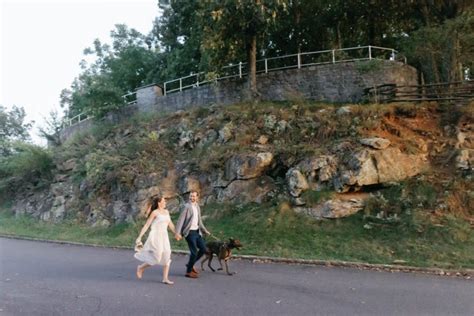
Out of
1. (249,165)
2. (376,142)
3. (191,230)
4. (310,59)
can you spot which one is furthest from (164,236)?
(310,59)

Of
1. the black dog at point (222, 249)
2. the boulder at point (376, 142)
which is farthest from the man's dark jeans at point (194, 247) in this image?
Answer: the boulder at point (376, 142)

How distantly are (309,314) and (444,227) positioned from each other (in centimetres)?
678

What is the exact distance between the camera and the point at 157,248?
27.3ft

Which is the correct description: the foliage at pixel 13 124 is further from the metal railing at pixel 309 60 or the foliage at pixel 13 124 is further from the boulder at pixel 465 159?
the boulder at pixel 465 159

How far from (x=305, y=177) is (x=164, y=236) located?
6958mm

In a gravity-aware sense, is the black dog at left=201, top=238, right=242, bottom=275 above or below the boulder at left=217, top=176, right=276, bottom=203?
below

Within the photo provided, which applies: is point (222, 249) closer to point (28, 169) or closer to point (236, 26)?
point (236, 26)

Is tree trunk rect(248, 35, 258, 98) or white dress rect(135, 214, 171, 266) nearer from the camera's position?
white dress rect(135, 214, 171, 266)

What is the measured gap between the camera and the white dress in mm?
8312

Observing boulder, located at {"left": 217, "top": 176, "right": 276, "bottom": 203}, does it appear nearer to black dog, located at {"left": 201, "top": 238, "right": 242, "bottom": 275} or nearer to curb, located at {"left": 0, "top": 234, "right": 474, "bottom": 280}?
curb, located at {"left": 0, "top": 234, "right": 474, "bottom": 280}

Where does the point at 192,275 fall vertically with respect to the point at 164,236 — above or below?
below

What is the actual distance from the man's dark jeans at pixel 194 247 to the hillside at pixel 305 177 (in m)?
2.99

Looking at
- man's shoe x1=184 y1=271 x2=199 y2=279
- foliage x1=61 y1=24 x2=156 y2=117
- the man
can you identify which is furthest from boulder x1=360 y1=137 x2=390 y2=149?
foliage x1=61 y1=24 x2=156 y2=117

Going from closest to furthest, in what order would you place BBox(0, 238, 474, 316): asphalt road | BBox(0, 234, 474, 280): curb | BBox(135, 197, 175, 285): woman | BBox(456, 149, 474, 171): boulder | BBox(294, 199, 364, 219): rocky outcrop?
1. BBox(0, 238, 474, 316): asphalt road
2. BBox(135, 197, 175, 285): woman
3. BBox(0, 234, 474, 280): curb
4. BBox(294, 199, 364, 219): rocky outcrop
5. BBox(456, 149, 474, 171): boulder
